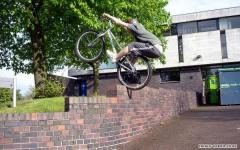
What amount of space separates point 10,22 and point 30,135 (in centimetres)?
1194

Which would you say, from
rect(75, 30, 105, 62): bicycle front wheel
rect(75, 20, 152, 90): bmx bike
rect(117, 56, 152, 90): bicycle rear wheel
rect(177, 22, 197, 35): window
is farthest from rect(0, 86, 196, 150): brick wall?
rect(177, 22, 197, 35): window

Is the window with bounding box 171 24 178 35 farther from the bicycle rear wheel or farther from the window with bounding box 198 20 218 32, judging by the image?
the bicycle rear wheel

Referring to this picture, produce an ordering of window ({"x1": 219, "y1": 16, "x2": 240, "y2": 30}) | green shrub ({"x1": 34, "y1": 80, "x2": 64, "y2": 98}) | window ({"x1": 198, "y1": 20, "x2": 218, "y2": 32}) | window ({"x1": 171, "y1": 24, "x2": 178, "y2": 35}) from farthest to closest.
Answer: window ({"x1": 171, "y1": 24, "x2": 178, "y2": 35}) < window ({"x1": 198, "y1": 20, "x2": 218, "y2": 32}) < window ({"x1": 219, "y1": 16, "x2": 240, "y2": 30}) < green shrub ({"x1": 34, "y1": 80, "x2": 64, "y2": 98})

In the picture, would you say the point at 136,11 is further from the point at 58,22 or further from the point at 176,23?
the point at 176,23

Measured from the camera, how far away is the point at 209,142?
10.3m

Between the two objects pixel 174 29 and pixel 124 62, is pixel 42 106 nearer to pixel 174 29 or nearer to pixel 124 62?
pixel 124 62

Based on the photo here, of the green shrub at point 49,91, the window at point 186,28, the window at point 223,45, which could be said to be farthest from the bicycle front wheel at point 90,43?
the window at point 186,28

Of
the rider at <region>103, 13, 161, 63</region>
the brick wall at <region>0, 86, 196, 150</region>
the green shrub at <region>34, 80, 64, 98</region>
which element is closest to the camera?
the brick wall at <region>0, 86, 196, 150</region>

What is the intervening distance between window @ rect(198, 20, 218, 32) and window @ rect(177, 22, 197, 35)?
503mm

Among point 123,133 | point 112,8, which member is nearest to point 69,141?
point 123,133

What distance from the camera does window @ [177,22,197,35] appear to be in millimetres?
39719

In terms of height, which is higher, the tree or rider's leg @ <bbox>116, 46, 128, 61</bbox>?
the tree

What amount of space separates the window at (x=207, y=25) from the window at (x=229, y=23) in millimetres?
602

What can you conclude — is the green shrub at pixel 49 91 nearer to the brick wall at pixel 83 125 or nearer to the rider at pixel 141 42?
the brick wall at pixel 83 125
